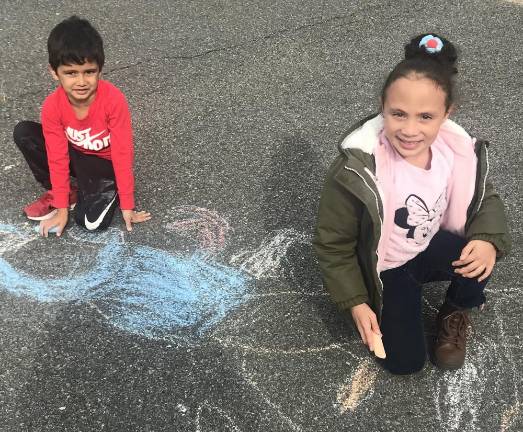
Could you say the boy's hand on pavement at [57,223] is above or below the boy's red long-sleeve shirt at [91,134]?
below

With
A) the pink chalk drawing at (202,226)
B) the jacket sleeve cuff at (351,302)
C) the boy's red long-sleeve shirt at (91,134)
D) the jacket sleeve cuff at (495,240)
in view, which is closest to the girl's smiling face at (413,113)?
the jacket sleeve cuff at (495,240)

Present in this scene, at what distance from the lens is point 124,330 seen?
2436 millimetres

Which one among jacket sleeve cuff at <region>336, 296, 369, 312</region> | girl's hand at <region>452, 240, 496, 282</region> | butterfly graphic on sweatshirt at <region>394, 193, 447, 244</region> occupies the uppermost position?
butterfly graphic on sweatshirt at <region>394, 193, 447, 244</region>

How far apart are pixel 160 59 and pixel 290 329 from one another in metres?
2.66

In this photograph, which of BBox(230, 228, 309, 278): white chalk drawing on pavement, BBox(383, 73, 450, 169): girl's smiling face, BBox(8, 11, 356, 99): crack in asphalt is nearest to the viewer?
BBox(383, 73, 450, 169): girl's smiling face

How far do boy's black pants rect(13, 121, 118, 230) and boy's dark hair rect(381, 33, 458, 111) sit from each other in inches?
→ 57.9

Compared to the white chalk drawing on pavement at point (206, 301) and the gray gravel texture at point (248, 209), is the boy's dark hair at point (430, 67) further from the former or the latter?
the white chalk drawing on pavement at point (206, 301)

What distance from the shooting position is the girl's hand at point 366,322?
2.15m

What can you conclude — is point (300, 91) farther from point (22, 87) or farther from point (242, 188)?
point (22, 87)

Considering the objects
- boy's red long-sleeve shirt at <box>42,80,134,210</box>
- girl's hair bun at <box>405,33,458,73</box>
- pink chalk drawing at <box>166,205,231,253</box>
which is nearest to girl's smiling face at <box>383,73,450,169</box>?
girl's hair bun at <box>405,33,458,73</box>

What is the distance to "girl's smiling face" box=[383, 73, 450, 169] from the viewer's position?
2.01 m

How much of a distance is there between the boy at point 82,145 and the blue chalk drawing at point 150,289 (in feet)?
0.79

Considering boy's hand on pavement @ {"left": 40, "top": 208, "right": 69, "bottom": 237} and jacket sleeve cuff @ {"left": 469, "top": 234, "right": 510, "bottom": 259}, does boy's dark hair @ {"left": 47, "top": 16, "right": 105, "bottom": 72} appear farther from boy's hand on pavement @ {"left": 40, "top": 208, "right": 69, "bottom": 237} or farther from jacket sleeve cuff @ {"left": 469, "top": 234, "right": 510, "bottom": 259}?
jacket sleeve cuff @ {"left": 469, "top": 234, "right": 510, "bottom": 259}

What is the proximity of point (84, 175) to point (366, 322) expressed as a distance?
1585 mm
